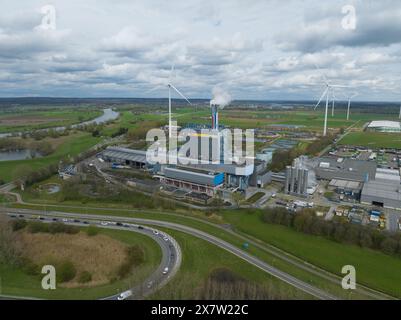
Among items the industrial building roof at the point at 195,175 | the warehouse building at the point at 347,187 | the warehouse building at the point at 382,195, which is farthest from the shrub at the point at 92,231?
the warehouse building at the point at 382,195

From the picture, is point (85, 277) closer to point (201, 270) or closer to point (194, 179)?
point (201, 270)

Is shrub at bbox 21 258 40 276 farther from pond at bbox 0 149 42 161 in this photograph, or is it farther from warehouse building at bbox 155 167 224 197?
pond at bbox 0 149 42 161

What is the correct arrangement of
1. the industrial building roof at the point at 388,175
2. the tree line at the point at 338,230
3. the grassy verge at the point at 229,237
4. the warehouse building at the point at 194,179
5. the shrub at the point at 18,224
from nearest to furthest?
the grassy verge at the point at 229,237, the tree line at the point at 338,230, the shrub at the point at 18,224, the warehouse building at the point at 194,179, the industrial building roof at the point at 388,175

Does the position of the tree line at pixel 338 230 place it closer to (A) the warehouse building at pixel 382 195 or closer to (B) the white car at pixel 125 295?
(A) the warehouse building at pixel 382 195

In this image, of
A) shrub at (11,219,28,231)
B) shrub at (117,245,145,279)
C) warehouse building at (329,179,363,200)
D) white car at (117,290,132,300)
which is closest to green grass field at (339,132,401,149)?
warehouse building at (329,179,363,200)

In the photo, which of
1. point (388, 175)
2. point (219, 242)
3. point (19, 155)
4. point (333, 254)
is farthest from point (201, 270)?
point (19, 155)
